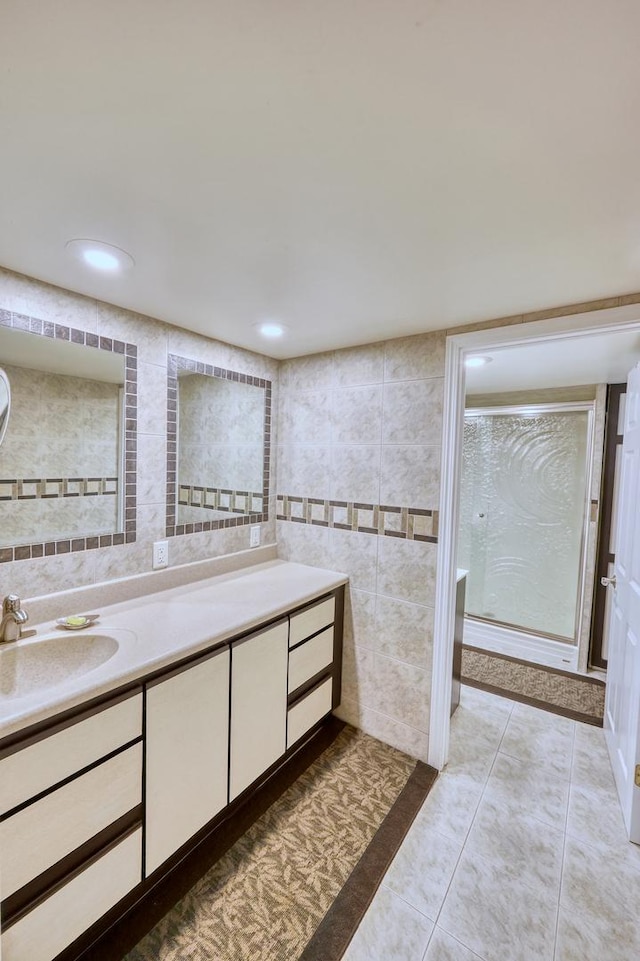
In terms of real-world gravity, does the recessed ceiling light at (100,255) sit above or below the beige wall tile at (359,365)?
above

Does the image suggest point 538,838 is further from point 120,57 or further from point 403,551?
point 120,57

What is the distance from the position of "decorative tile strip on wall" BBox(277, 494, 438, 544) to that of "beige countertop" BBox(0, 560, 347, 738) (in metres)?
0.31

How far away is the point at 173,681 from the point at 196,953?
79 centimetres

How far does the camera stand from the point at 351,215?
1.04 metres

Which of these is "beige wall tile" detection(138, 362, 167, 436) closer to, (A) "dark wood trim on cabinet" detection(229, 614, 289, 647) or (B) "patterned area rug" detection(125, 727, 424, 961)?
(A) "dark wood trim on cabinet" detection(229, 614, 289, 647)

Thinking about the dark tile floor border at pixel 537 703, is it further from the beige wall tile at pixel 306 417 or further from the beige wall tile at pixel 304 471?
the beige wall tile at pixel 306 417

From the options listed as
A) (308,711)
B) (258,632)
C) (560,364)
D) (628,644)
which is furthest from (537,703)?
(560,364)

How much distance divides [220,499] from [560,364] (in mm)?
2234

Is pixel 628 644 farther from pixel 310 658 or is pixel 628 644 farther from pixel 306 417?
pixel 306 417

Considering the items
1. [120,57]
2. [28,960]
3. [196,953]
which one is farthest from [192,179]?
[196,953]

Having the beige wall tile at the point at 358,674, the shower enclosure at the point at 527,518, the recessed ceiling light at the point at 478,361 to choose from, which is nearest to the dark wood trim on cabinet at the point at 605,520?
the shower enclosure at the point at 527,518

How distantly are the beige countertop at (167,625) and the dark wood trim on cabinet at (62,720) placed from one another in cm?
3

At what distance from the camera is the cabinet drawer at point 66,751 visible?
3.13 ft

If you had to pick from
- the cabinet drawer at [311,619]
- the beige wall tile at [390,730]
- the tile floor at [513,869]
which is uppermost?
the cabinet drawer at [311,619]
